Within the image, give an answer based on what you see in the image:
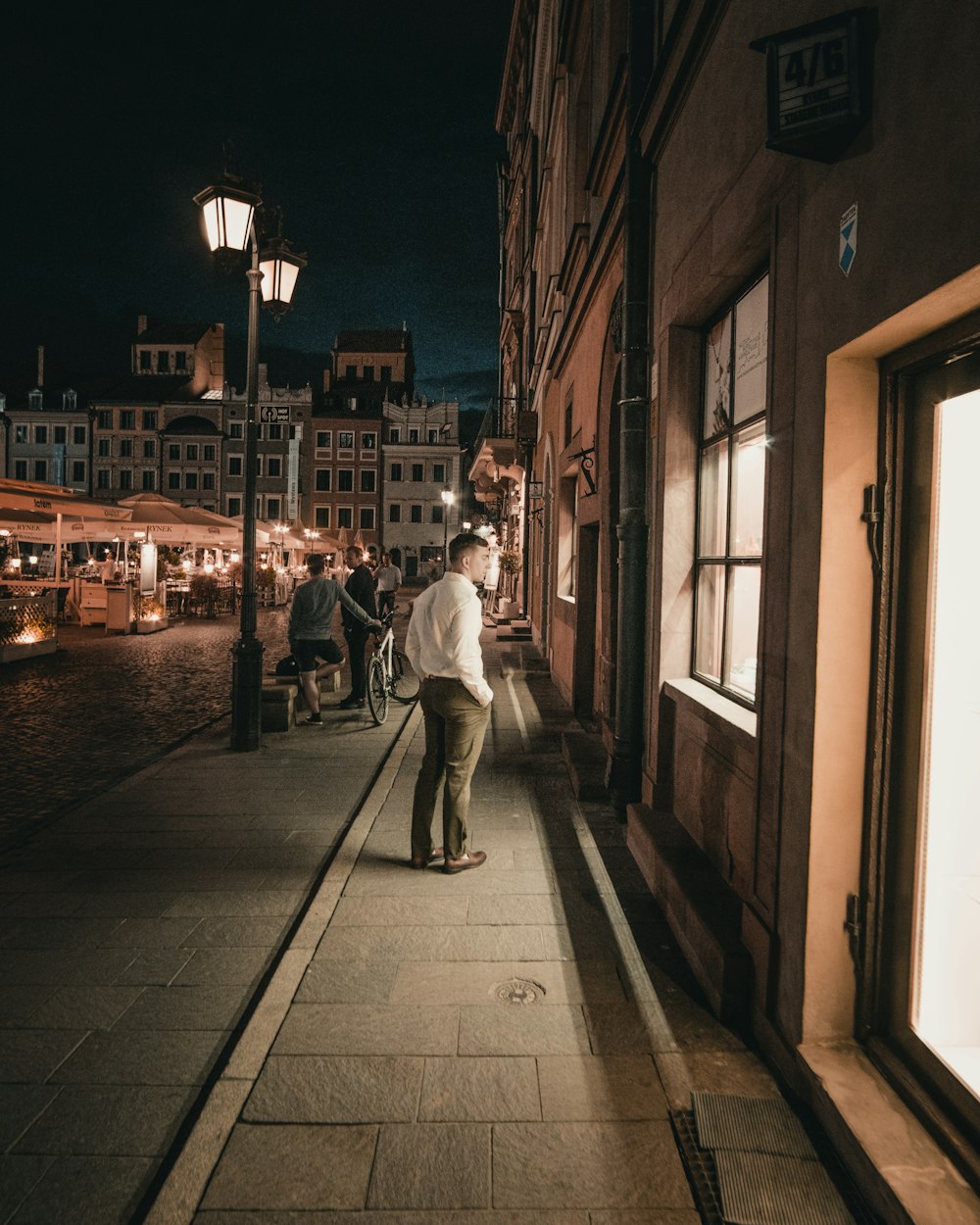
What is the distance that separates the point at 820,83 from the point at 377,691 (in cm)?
831

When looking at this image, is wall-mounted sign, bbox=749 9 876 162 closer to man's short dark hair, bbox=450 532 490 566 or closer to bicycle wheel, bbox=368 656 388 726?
man's short dark hair, bbox=450 532 490 566

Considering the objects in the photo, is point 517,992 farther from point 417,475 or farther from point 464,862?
point 417,475

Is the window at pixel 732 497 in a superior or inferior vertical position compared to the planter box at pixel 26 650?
superior

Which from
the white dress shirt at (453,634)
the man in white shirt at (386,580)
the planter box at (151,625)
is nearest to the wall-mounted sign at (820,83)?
the white dress shirt at (453,634)

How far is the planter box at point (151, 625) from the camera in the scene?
1925cm

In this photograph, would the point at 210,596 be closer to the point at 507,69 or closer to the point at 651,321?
the point at 507,69

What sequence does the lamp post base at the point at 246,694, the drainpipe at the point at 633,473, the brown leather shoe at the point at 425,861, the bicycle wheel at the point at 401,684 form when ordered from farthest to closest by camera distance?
the bicycle wheel at the point at 401,684 → the lamp post base at the point at 246,694 → the drainpipe at the point at 633,473 → the brown leather shoe at the point at 425,861

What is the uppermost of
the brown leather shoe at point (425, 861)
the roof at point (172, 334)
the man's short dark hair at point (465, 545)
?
the roof at point (172, 334)

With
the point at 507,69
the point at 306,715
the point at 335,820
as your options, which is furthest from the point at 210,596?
the point at 335,820

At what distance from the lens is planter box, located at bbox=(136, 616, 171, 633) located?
19.2 metres

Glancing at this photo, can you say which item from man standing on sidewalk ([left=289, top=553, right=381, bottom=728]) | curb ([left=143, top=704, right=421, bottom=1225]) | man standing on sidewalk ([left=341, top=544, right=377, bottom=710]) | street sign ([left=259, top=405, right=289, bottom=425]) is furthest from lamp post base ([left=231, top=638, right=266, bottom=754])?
street sign ([left=259, top=405, right=289, bottom=425])

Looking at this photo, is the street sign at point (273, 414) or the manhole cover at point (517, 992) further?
the street sign at point (273, 414)

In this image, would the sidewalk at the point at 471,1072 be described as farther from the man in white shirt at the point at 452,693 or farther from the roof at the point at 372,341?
the roof at the point at 372,341

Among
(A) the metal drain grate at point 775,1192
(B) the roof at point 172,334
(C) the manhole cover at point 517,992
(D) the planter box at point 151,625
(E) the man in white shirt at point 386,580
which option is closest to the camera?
(A) the metal drain grate at point 775,1192
